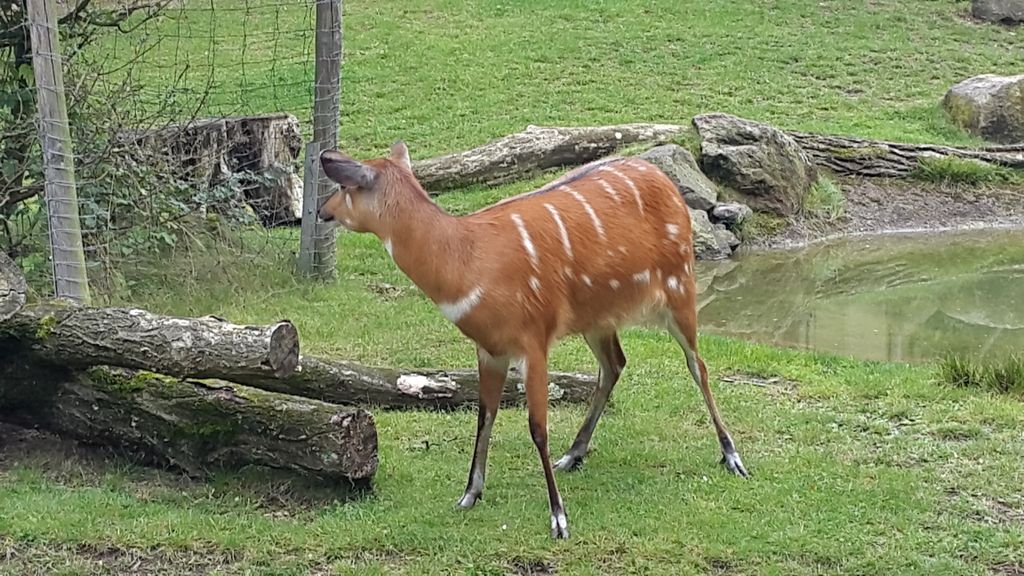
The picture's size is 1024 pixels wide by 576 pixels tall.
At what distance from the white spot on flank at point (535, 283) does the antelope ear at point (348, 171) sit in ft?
2.29

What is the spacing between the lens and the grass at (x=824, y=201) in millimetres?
11852

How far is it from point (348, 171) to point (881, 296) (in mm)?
6084

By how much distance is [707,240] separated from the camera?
10.7m

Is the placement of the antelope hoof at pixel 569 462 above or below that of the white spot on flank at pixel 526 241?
below

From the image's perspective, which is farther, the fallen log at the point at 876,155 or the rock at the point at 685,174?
the fallen log at the point at 876,155

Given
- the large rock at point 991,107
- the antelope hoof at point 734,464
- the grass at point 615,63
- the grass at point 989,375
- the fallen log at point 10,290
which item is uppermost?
the fallen log at point 10,290

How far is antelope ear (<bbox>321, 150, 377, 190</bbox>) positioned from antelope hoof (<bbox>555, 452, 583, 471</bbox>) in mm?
1505

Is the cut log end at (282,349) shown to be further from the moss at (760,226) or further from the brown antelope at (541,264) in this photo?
the moss at (760,226)

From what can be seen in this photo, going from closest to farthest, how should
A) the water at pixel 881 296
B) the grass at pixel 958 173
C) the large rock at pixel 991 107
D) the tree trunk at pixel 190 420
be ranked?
the tree trunk at pixel 190 420 < the water at pixel 881 296 < the grass at pixel 958 173 < the large rock at pixel 991 107

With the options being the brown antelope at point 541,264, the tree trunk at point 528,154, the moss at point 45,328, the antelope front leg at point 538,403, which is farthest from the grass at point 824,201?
the moss at point 45,328

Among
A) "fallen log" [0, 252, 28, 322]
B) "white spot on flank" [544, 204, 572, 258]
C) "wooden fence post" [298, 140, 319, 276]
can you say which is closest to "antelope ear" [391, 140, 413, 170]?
"white spot on flank" [544, 204, 572, 258]

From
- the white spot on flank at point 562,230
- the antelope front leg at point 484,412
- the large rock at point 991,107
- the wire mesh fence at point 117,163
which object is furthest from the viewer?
the large rock at point 991,107

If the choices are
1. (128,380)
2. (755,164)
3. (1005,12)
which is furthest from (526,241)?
(1005,12)

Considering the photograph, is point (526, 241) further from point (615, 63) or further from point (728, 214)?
point (615, 63)
